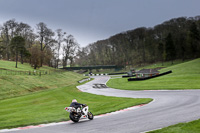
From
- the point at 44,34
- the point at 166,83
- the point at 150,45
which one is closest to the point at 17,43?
the point at 44,34

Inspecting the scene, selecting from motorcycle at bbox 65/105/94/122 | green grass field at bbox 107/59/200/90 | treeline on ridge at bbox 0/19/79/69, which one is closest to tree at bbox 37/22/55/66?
treeline on ridge at bbox 0/19/79/69

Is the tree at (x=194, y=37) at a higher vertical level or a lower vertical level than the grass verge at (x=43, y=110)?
higher

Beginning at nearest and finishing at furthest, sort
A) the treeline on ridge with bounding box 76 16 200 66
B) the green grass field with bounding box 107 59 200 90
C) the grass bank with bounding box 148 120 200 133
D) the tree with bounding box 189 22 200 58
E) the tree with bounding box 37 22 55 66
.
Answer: the grass bank with bounding box 148 120 200 133, the green grass field with bounding box 107 59 200 90, the tree with bounding box 37 22 55 66, the tree with bounding box 189 22 200 58, the treeline on ridge with bounding box 76 16 200 66

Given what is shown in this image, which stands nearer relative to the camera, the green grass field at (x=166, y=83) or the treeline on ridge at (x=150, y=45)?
the green grass field at (x=166, y=83)

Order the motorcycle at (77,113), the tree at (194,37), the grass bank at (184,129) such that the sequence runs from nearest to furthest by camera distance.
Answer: the grass bank at (184,129), the motorcycle at (77,113), the tree at (194,37)

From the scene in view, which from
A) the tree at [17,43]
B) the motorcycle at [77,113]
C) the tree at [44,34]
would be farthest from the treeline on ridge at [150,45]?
the motorcycle at [77,113]

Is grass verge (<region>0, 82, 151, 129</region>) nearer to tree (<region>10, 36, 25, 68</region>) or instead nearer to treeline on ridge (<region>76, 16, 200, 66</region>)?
tree (<region>10, 36, 25, 68</region>)

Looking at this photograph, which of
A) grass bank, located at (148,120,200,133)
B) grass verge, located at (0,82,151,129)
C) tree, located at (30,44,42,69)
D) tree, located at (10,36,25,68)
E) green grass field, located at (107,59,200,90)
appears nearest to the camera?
grass bank, located at (148,120,200,133)

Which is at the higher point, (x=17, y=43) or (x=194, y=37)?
(x=194, y=37)

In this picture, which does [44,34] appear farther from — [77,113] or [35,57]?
[77,113]

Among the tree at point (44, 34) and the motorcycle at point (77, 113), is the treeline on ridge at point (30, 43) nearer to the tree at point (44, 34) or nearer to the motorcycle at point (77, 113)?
the tree at point (44, 34)

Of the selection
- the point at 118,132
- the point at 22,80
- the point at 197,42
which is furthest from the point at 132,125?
the point at 197,42

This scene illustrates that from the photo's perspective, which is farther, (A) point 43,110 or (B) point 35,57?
(B) point 35,57

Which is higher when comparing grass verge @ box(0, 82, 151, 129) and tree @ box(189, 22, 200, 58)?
tree @ box(189, 22, 200, 58)
